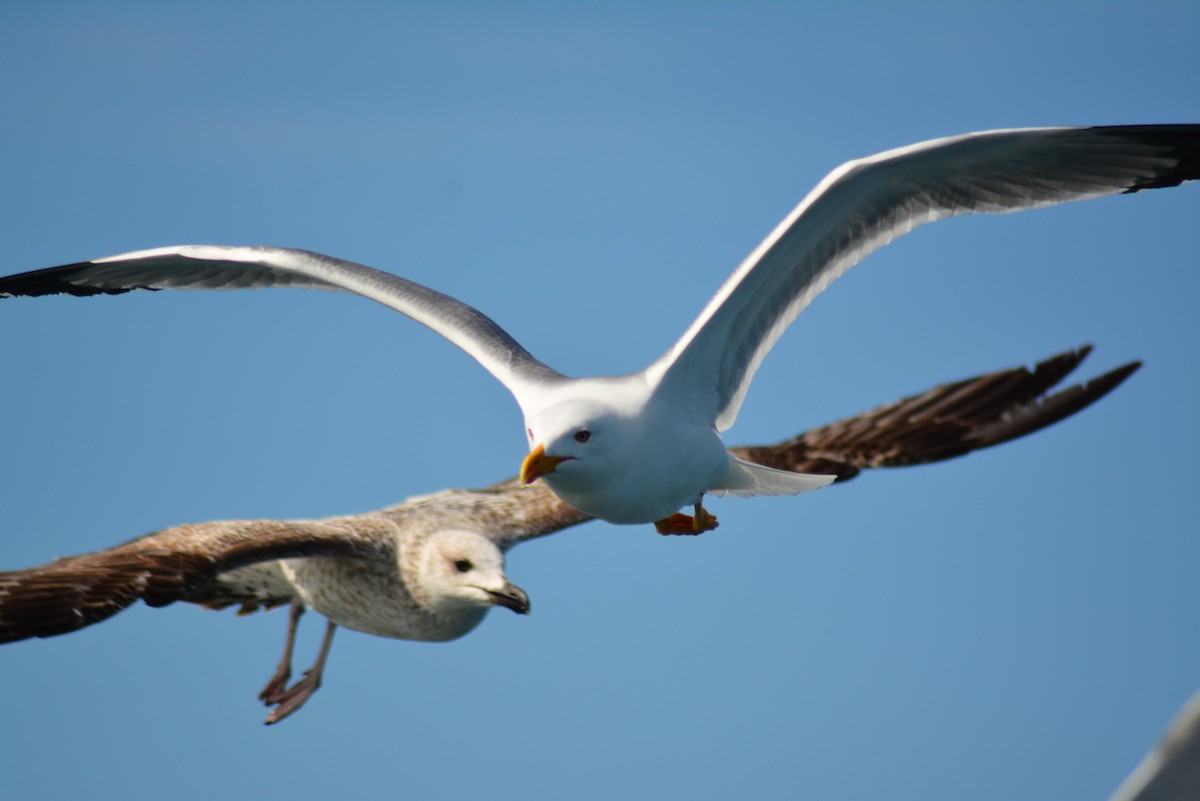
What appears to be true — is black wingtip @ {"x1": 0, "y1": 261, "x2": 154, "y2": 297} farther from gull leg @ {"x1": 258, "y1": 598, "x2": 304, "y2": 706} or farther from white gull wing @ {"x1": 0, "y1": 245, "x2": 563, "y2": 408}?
gull leg @ {"x1": 258, "y1": 598, "x2": 304, "y2": 706}

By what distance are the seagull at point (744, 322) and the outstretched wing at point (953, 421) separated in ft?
5.19

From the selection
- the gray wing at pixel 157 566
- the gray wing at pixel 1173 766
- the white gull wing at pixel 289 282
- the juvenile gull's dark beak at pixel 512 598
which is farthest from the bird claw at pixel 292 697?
the gray wing at pixel 1173 766

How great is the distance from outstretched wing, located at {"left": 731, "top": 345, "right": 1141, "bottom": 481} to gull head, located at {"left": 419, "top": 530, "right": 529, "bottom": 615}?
7.94ft

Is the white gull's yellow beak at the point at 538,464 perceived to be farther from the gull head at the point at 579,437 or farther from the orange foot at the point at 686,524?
the orange foot at the point at 686,524

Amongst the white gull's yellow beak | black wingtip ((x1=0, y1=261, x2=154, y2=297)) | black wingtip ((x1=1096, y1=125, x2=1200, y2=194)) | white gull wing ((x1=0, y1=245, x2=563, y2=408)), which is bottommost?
the white gull's yellow beak

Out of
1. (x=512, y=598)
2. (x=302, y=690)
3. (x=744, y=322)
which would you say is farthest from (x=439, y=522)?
(x=744, y=322)

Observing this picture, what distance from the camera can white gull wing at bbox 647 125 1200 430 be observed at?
936 centimetres

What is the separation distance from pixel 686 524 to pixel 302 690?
469 centimetres

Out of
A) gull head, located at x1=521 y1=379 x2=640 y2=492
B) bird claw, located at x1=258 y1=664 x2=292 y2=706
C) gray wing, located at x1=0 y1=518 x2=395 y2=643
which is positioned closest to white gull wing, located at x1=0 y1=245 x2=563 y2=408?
gull head, located at x1=521 y1=379 x2=640 y2=492

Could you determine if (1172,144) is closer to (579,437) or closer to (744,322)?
(744,322)

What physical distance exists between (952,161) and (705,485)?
258cm

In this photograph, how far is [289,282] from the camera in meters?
12.2

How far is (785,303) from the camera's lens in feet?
33.6

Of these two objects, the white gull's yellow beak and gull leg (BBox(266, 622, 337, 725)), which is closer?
the white gull's yellow beak
